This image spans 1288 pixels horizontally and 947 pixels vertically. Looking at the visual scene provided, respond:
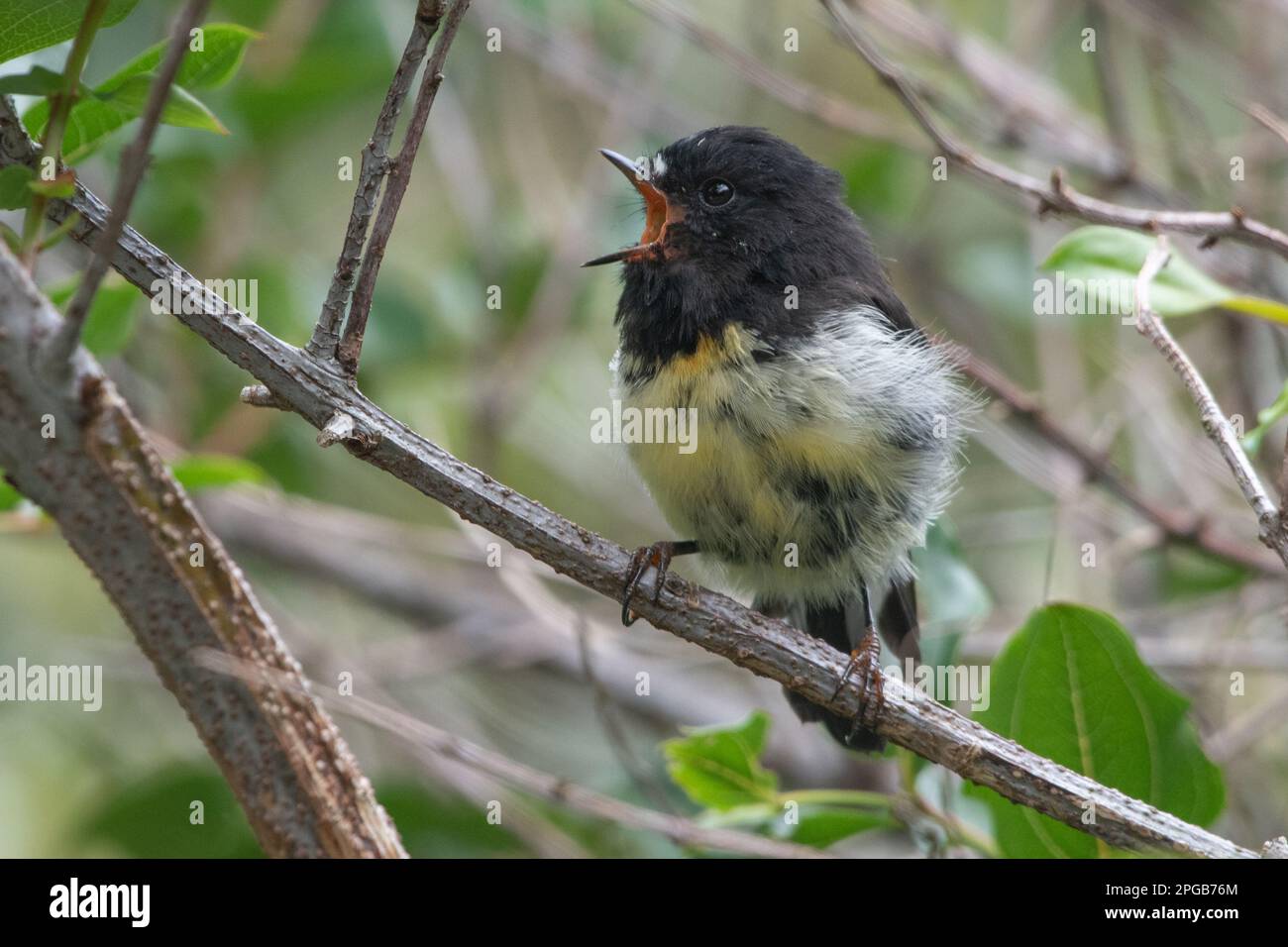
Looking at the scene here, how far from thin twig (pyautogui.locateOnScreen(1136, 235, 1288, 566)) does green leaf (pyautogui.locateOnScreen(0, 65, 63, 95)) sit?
1916 mm

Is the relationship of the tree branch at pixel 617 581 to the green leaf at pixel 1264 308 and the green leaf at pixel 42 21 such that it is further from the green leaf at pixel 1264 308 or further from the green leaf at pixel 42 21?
the green leaf at pixel 1264 308

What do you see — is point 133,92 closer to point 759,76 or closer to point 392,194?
point 392,194

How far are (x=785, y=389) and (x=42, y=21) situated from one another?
163 centimetres

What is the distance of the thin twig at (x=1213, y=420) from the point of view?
7.35ft

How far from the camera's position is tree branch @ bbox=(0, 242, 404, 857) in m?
1.86

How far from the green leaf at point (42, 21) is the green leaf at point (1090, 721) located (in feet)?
6.43

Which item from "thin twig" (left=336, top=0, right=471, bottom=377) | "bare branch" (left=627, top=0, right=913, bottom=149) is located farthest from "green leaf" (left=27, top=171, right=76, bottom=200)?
"bare branch" (left=627, top=0, right=913, bottom=149)

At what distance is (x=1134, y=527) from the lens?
4582 millimetres

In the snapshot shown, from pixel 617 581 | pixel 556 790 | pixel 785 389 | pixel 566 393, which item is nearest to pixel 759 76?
pixel 785 389

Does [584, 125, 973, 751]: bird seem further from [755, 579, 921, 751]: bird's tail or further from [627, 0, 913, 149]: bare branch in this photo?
[627, 0, 913, 149]: bare branch

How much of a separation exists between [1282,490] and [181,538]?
6.03 ft

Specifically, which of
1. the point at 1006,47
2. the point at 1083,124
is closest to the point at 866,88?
the point at 1006,47

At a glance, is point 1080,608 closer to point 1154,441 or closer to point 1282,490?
point 1282,490

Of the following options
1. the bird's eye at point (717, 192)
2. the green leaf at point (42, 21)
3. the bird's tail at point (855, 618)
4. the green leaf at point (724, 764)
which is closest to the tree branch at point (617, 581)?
the green leaf at point (42, 21)
